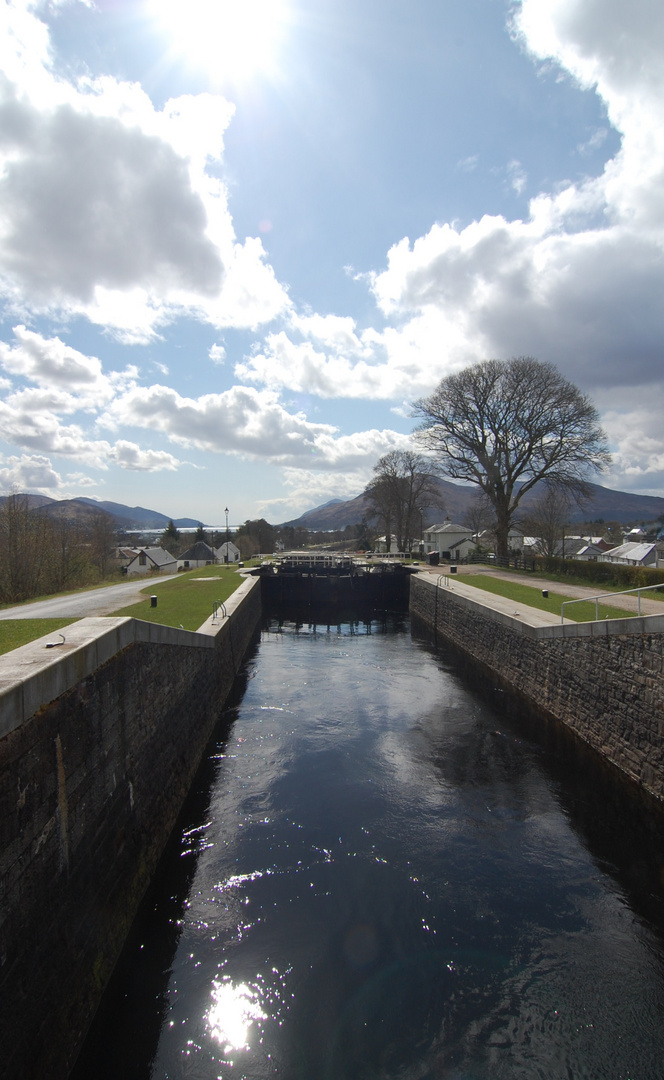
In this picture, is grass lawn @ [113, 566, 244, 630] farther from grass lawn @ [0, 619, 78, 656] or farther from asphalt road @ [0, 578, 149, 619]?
grass lawn @ [0, 619, 78, 656]

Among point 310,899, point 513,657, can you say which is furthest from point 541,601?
point 310,899

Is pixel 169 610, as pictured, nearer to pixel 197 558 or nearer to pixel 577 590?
pixel 577 590

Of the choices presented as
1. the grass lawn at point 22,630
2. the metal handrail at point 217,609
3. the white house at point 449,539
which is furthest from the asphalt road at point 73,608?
the white house at point 449,539

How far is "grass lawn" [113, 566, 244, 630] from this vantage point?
12.2 metres

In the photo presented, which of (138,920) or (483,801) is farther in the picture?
(483,801)

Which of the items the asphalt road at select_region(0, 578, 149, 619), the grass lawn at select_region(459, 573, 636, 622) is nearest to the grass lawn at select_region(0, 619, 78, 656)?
the asphalt road at select_region(0, 578, 149, 619)

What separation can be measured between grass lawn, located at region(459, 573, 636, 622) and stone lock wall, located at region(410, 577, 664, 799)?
120 centimetres

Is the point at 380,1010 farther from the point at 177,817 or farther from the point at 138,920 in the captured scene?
the point at 177,817

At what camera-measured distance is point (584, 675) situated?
1027cm

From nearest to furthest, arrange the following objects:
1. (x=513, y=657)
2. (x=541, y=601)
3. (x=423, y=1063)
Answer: (x=423, y=1063)
(x=513, y=657)
(x=541, y=601)

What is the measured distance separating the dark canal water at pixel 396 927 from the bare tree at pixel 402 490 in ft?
134

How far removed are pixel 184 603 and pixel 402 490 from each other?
37543mm

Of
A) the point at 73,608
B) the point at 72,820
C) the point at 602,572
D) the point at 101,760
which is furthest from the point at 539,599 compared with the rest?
the point at 72,820

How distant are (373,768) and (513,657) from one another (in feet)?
20.3
